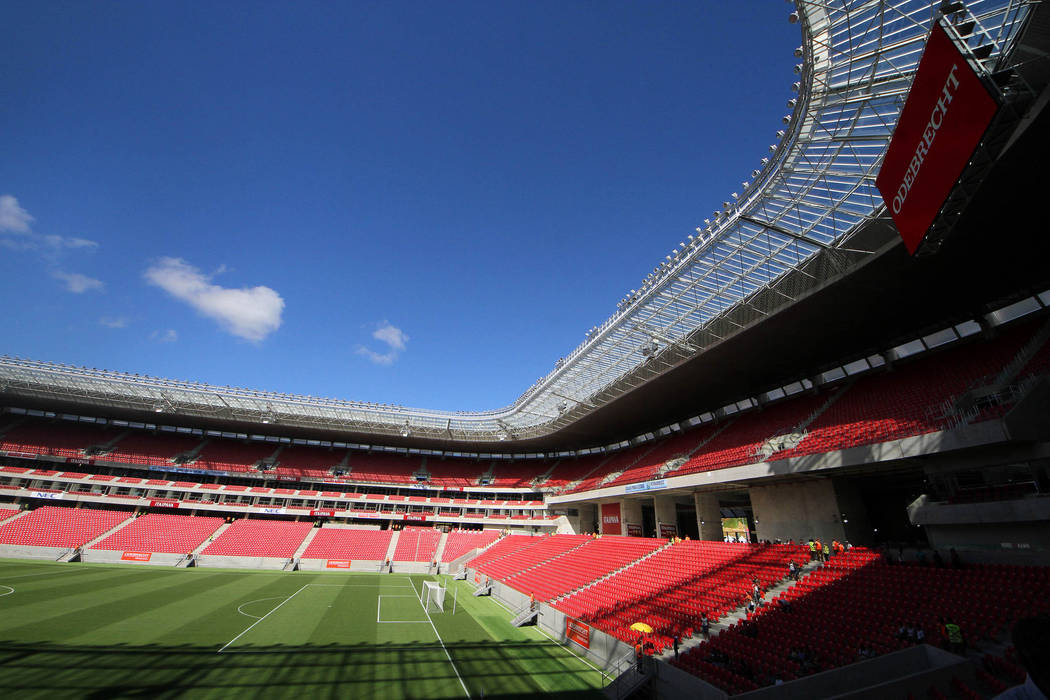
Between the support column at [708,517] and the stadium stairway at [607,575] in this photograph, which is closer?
the stadium stairway at [607,575]

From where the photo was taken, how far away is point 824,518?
2236cm

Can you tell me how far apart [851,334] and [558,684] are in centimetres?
2314

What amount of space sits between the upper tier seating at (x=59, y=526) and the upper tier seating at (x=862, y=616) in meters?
47.1

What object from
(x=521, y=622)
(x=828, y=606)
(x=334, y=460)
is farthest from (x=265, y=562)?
(x=828, y=606)

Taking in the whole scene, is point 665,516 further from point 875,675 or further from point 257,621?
point 257,621

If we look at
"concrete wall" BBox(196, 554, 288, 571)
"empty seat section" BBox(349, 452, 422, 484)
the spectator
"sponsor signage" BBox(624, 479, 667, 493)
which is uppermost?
"empty seat section" BBox(349, 452, 422, 484)

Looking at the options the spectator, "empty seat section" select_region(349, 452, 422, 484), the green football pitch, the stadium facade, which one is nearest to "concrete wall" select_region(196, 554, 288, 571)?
the stadium facade

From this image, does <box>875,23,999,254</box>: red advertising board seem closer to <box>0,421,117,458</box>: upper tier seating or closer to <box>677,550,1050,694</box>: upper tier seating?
<box>677,550,1050,694</box>: upper tier seating

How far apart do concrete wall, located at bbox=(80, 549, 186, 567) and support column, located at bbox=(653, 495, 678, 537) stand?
37.7 m

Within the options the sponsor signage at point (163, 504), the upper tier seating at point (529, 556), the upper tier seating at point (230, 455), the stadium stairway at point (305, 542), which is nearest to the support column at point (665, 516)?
the upper tier seating at point (529, 556)

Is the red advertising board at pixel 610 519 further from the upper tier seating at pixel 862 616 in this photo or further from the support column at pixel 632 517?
the upper tier seating at pixel 862 616

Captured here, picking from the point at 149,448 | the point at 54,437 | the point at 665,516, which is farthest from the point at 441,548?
the point at 54,437

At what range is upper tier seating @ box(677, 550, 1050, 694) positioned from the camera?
11984 millimetres

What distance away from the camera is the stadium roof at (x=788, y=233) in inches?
504
